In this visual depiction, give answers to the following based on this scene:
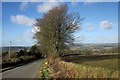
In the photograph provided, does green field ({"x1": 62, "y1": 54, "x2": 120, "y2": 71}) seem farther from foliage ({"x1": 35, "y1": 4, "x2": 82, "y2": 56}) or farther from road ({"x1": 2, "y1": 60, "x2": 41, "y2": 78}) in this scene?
foliage ({"x1": 35, "y1": 4, "x2": 82, "y2": 56})

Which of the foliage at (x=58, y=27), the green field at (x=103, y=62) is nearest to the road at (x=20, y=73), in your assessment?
the green field at (x=103, y=62)

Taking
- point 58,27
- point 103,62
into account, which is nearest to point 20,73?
point 103,62

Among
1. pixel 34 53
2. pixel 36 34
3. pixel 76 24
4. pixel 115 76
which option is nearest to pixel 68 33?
pixel 76 24

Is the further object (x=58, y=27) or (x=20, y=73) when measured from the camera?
(x=58, y=27)

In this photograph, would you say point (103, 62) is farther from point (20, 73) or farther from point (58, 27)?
point (58, 27)

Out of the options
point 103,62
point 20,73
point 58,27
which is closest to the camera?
point 103,62

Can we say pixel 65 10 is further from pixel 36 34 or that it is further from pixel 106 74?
pixel 106 74

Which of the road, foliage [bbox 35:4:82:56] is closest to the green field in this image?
the road

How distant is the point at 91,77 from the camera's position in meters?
12.5

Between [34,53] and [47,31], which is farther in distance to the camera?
[34,53]

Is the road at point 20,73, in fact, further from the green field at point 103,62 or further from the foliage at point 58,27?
the foliage at point 58,27

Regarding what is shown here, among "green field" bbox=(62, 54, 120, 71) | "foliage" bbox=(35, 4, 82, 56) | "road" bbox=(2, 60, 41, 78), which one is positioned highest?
"foliage" bbox=(35, 4, 82, 56)

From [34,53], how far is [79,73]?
286ft

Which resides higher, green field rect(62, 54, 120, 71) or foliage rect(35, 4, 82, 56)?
foliage rect(35, 4, 82, 56)
